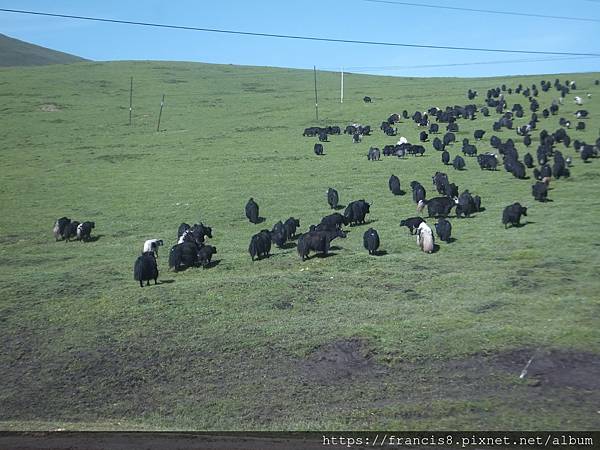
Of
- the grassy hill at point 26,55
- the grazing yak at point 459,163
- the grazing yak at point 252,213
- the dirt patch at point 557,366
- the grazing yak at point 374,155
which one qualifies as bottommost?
the dirt patch at point 557,366

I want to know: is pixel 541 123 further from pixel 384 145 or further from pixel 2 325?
pixel 2 325

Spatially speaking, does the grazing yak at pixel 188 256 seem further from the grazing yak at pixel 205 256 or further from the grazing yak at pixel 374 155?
the grazing yak at pixel 374 155

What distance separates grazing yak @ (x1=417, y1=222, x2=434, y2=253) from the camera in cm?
2022

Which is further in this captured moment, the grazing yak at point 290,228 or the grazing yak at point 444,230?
the grazing yak at point 290,228

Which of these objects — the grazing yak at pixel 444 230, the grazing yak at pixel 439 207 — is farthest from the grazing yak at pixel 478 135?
the grazing yak at pixel 444 230

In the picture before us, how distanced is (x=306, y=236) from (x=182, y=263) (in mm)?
3927

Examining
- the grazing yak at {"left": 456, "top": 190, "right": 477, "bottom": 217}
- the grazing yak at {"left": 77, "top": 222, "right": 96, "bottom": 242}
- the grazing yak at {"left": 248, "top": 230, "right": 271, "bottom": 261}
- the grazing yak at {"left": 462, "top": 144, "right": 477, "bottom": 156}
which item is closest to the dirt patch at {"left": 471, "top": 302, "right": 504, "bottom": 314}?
the grazing yak at {"left": 248, "top": 230, "right": 271, "bottom": 261}

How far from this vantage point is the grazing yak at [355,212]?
25.1m

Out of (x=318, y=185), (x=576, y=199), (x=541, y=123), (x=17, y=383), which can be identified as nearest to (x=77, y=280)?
(x=17, y=383)

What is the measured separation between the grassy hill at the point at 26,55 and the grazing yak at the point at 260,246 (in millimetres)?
144889

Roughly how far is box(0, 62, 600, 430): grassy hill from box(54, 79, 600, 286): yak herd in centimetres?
57

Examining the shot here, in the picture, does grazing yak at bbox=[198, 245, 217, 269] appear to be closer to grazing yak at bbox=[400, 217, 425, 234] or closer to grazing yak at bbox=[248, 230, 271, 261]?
grazing yak at bbox=[248, 230, 271, 261]

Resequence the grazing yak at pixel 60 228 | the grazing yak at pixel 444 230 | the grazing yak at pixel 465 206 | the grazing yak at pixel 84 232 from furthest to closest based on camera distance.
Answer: the grazing yak at pixel 60 228 < the grazing yak at pixel 84 232 < the grazing yak at pixel 465 206 < the grazing yak at pixel 444 230

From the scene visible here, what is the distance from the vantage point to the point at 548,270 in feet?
56.4
